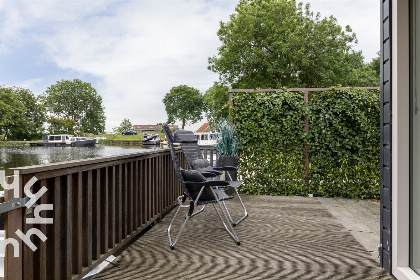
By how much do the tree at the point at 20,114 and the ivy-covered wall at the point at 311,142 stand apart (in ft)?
119

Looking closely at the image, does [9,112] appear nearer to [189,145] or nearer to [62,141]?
[62,141]

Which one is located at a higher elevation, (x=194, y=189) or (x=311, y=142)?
(x=311, y=142)

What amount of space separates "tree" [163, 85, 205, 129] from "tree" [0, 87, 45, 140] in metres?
19.4

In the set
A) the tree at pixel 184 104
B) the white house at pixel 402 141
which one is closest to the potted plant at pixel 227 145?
the white house at pixel 402 141

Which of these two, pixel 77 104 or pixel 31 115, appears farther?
pixel 77 104

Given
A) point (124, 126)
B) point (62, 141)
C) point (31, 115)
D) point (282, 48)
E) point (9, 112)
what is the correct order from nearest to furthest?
point (282, 48) < point (9, 112) < point (62, 141) < point (31, 115) < point (124, 126)

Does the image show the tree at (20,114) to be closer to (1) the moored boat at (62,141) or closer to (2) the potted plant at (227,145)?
(1) the moored boat at (62,141)

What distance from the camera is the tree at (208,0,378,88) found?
13992 mm

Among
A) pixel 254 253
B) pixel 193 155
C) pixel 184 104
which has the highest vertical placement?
pixel 184 104

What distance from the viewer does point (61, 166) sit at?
5.51ft

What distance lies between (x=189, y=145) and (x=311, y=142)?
224 centimetres

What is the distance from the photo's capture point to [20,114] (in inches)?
1555

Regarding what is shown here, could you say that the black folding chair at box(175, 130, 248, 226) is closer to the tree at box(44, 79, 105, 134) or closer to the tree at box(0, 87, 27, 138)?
the tree at box(0, 87, 27, 138)

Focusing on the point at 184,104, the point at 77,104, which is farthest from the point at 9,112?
the point at 184,104
